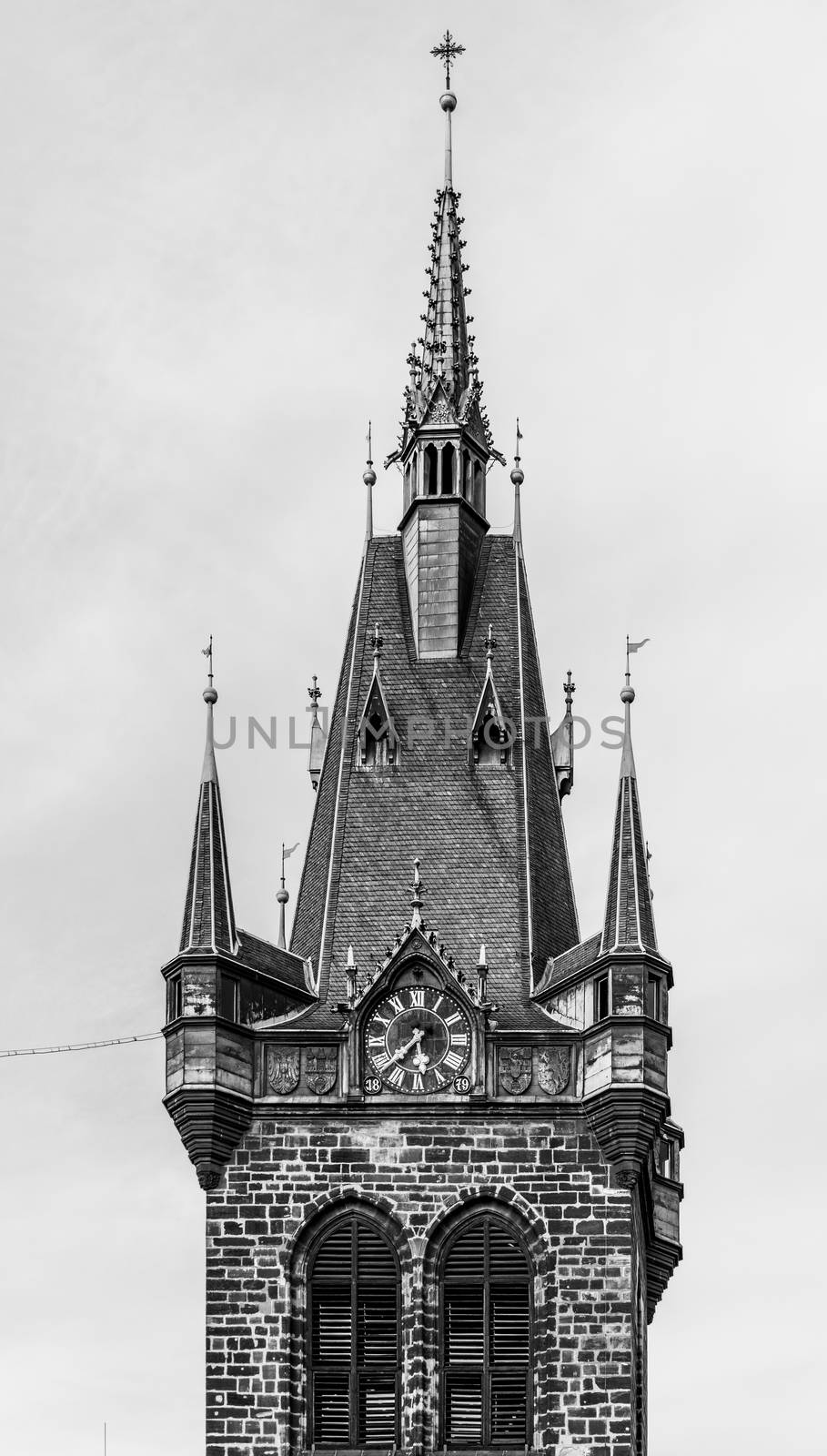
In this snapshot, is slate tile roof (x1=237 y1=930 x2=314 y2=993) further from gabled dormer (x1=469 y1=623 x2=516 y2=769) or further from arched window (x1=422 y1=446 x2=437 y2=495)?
arched window (x1=422 y1=446 x2=437 y2=495)

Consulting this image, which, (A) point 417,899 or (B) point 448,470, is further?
(B) point 448,470

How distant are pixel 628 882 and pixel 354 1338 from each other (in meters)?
8.22

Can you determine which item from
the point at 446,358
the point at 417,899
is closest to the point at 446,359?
the point at 446,358

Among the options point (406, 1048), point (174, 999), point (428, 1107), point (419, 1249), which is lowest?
point (419, 1249)

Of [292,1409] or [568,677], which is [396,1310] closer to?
[292,1409]

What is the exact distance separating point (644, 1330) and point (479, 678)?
11.0 m

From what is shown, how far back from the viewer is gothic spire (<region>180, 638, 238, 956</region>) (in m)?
74.9

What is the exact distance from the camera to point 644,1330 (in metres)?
76.5

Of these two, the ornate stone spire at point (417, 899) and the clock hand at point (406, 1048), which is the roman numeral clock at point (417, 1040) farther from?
the ornate stone spire at point (417, 899)

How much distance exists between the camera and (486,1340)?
72.2 metres

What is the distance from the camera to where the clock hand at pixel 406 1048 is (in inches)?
2928

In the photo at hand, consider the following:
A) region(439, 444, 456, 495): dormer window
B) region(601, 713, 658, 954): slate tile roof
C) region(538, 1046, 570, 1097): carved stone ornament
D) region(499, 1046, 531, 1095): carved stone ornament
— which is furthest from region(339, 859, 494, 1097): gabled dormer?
region(439, 444, 456, 495): dormer window

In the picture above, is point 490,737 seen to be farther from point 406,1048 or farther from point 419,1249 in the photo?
point 419,1249

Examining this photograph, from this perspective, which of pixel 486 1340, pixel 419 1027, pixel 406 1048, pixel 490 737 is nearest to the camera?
pixel 486 1340
